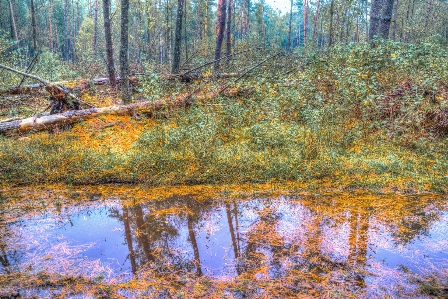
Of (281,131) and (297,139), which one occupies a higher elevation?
(281,131)

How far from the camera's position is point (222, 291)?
2797 mm

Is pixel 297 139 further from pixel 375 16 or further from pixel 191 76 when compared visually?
pixel 375 16

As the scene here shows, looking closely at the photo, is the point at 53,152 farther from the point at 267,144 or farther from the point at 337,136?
the point at 337,136

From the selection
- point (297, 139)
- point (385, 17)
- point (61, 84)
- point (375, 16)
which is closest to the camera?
point (297, 139)

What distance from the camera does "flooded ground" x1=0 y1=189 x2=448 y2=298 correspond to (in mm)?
2873

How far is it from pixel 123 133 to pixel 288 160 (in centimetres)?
381

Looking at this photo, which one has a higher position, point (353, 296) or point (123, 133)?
point (123, 133)

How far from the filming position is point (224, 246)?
3568mm

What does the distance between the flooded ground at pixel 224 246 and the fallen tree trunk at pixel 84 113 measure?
2.94 m

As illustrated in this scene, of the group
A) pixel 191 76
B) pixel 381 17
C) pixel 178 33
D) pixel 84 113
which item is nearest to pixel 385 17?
pixel 381 17

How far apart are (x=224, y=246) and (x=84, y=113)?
574 cm

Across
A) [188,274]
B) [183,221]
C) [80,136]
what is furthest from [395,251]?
[80,136]

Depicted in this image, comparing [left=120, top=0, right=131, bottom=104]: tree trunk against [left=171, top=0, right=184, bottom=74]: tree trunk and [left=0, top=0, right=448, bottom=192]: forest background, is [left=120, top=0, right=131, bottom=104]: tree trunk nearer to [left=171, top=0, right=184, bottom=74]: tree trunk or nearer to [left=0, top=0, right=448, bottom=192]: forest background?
[left=0, top=0, right=448, bottom=192]: forest background

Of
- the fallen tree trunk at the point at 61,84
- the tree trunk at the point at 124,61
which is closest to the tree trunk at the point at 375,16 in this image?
the tree trunk at the point at 124,61
